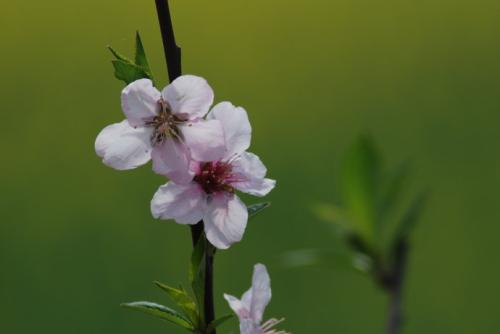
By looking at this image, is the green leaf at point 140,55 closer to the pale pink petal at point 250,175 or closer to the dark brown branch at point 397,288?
the pale pink petal at point 250,175

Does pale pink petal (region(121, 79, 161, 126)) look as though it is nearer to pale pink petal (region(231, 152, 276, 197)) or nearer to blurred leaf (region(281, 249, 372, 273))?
pale pink petal (region(231, 152, 276, 197))

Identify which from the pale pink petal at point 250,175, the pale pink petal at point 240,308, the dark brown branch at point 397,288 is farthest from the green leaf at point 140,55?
the dark brown branch at point 397,288

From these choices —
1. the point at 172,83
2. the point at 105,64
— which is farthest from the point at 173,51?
the point at 105,64

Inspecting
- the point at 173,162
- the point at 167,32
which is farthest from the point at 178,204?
the point at 167,32

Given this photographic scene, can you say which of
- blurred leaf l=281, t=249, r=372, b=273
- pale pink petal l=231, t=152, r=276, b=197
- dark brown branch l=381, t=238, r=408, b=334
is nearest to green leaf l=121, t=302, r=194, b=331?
pale pink petal l=231, t=152, r=276, b=197

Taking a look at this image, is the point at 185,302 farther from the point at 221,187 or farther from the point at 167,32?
the point at 167,32
